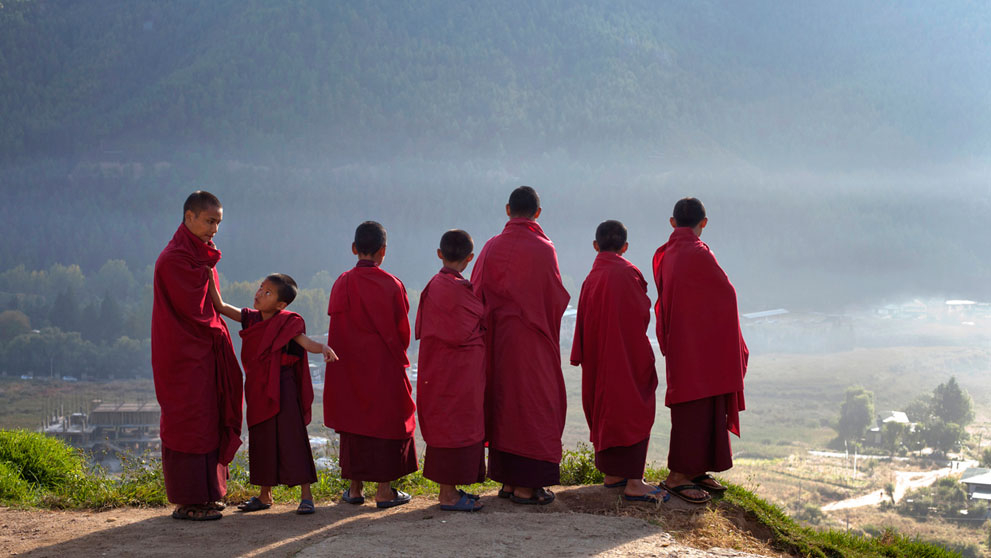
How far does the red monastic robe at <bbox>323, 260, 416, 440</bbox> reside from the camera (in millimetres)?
7340

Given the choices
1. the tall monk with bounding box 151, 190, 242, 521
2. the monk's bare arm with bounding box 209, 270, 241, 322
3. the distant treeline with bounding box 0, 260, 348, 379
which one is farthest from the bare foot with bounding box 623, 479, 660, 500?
the distant treeline with bounding box 0, 260, 348, 379

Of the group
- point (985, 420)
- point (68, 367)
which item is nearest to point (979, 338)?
point (985, 420)

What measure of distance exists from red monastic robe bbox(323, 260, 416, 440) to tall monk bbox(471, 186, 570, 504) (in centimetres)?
90

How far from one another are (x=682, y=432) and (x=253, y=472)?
433cm

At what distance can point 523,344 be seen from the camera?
7293 millimetres

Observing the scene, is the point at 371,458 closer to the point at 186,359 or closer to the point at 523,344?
the point at 523,344

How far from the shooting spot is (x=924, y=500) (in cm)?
9825

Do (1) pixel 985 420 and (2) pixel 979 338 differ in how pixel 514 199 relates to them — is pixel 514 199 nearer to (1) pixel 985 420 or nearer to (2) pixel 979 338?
(1) pixel 985 420

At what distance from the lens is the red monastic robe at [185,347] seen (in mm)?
6840

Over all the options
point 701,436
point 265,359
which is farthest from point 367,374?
point 701,436

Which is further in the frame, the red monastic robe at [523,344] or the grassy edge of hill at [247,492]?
the grassy edge of hill at [247,492]

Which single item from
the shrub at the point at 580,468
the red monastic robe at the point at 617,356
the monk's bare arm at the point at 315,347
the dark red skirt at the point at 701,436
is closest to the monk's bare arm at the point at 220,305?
the monk's bare arm at the point at 315,347

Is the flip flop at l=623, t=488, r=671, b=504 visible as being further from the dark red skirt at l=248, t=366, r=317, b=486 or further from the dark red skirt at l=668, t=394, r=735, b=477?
the dark red skirt at l=248, t=366, r=317, b=486

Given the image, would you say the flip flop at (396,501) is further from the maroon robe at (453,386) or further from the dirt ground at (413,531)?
the maroon robe at (453,386)
